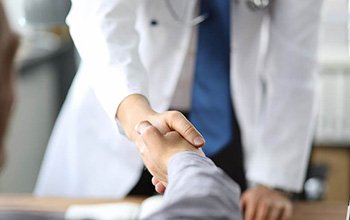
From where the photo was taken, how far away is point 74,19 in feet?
1.91

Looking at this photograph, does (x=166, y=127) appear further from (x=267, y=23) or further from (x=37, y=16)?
(x=37, y=16)

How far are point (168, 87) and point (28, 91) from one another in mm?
774

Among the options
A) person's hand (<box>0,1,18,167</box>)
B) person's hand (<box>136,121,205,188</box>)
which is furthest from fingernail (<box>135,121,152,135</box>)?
person's hand (<box>0,1,18,167</box>)

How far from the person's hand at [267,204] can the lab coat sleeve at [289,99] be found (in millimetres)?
11

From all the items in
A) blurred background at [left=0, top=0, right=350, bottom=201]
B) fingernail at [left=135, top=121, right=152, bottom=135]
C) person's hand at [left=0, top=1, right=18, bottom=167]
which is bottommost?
blurred background at [left=0, top=0, right=350, bottom=201]

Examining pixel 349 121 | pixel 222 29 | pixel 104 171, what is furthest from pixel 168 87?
pixel 349 121

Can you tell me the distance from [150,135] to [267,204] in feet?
0.88

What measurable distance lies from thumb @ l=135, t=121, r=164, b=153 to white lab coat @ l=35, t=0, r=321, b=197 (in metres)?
0.04

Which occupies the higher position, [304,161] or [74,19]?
[74,19]

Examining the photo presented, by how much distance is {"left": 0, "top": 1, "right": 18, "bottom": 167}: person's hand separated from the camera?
441mm

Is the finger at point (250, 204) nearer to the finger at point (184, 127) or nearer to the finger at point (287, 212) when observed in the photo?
the finger at point (287, 212)

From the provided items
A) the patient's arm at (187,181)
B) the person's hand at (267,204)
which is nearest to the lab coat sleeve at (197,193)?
the patient's arm at (187,181)

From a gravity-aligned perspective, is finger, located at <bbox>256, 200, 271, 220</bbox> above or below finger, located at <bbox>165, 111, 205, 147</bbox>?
below

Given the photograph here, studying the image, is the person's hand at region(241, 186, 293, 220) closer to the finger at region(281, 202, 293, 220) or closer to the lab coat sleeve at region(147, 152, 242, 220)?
the finger at region(281, 202, 293, 220)
